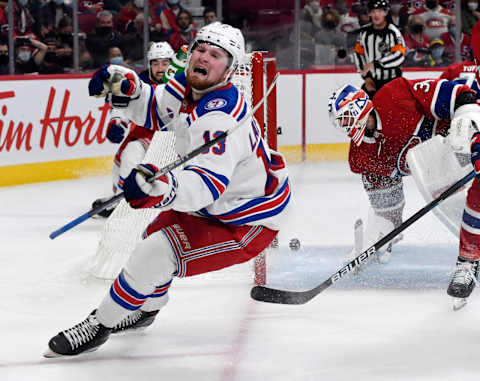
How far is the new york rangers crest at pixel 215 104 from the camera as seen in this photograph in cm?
228

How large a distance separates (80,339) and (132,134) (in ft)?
6.78

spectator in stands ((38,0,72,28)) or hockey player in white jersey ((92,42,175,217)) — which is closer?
hockey player in white jersey ((92,42,175,217))

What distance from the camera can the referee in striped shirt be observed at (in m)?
5.88

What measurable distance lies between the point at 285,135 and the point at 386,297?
12.6ft

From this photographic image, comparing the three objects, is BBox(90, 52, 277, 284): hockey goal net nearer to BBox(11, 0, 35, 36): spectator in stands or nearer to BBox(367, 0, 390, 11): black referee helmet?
BBox(367, 0, 390, 11): black referee helmet

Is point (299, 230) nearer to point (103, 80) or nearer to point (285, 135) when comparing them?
point (103, 80)

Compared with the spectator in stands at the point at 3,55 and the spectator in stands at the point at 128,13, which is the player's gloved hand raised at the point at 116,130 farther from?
the spectator in stands at the point at 128,13

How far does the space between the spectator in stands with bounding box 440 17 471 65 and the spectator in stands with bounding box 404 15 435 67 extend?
0.42 ft

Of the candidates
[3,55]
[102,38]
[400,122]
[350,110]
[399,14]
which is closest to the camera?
[350,110]

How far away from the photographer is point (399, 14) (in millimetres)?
7641

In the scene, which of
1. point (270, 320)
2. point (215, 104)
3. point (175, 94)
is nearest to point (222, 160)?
point (215, 104)

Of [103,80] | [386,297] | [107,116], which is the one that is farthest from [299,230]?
[107,116]

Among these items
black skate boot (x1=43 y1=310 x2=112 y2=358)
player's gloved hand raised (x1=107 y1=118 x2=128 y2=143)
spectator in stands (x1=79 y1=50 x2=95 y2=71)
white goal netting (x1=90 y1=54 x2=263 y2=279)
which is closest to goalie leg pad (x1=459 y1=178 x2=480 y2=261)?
white goal netting (x1=90 y1=54 x2=263 y2=279)

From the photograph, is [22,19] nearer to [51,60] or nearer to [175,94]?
[51,60]
